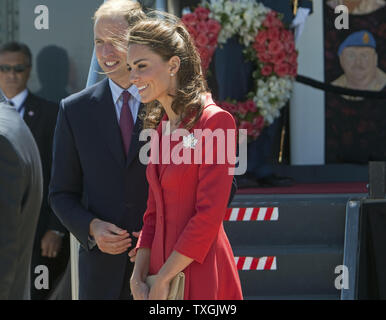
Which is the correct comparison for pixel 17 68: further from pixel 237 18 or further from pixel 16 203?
pixel 16 203

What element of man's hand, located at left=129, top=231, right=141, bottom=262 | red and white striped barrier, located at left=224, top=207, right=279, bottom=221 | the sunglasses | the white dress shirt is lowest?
red and white striped barrier, located at left=224, top=207, right=279, bottom=221

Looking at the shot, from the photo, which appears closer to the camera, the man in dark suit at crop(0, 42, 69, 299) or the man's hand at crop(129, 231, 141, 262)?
the man's hand at crop(129, 231, 141, 262)

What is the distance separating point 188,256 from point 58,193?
827 mm

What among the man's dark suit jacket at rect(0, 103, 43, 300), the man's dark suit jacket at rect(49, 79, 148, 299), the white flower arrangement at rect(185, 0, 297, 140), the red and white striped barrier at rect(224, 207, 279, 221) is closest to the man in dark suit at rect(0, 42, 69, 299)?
the red and white striped barrier at rect(224, 207, 279, 221)

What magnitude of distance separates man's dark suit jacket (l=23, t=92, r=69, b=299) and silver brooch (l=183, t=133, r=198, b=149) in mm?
2673

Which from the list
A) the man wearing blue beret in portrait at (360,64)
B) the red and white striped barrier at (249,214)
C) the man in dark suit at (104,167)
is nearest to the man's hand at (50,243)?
the red and white striped barrier at (249,214)

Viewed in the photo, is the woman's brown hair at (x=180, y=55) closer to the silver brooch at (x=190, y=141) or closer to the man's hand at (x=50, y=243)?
the silver brooch at (x=190, y=141)

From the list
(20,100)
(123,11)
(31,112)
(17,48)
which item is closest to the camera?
(123,11)

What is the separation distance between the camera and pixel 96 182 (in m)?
2.82

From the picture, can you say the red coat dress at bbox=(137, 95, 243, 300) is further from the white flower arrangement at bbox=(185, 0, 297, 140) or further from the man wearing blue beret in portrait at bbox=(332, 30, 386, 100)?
the man wearing blue beret in portrait at bbox=(332, 30, 386, 100)

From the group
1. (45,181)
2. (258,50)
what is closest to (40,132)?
(45,181)

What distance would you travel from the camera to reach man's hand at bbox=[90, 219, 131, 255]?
8.75ft

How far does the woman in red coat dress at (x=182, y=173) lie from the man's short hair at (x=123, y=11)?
393 mm

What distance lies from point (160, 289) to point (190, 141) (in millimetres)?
466
